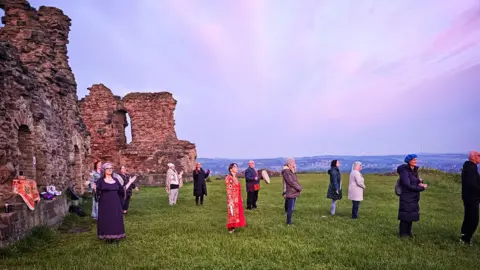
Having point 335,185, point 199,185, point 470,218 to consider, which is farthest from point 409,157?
point 199,185

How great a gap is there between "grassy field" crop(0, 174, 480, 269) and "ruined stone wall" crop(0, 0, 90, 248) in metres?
1.20

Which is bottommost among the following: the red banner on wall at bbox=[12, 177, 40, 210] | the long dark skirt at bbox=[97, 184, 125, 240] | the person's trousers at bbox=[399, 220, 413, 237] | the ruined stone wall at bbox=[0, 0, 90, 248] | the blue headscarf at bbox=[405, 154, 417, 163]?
the person's trousers at bbox=[399, 220, 413, 237]

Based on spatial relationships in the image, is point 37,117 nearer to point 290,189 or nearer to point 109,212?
point 109,212

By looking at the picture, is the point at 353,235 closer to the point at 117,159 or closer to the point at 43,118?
the point at 43,118

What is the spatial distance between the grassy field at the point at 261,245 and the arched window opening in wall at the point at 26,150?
6.48 ft

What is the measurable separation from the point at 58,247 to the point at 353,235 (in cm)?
682

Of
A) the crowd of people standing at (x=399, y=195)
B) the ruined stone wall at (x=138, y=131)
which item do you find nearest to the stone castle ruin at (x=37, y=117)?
the crowd of people standing at (x=399, y=195)

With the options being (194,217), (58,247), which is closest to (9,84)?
(58,247)

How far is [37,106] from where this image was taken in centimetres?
1244

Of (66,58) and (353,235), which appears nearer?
(353,235)

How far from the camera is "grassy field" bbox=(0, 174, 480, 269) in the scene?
7027 millimetres

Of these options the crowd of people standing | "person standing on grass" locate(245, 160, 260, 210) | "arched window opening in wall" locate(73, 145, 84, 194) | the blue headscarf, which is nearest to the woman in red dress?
the crowd of people standing

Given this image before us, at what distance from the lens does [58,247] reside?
873 centimetres

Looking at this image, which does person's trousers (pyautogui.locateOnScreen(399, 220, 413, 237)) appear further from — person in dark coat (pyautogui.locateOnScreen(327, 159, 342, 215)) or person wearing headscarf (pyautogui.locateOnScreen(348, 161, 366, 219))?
person in dark coat (pyautogui.locateOnScreen(327, 159, 342, 215))
